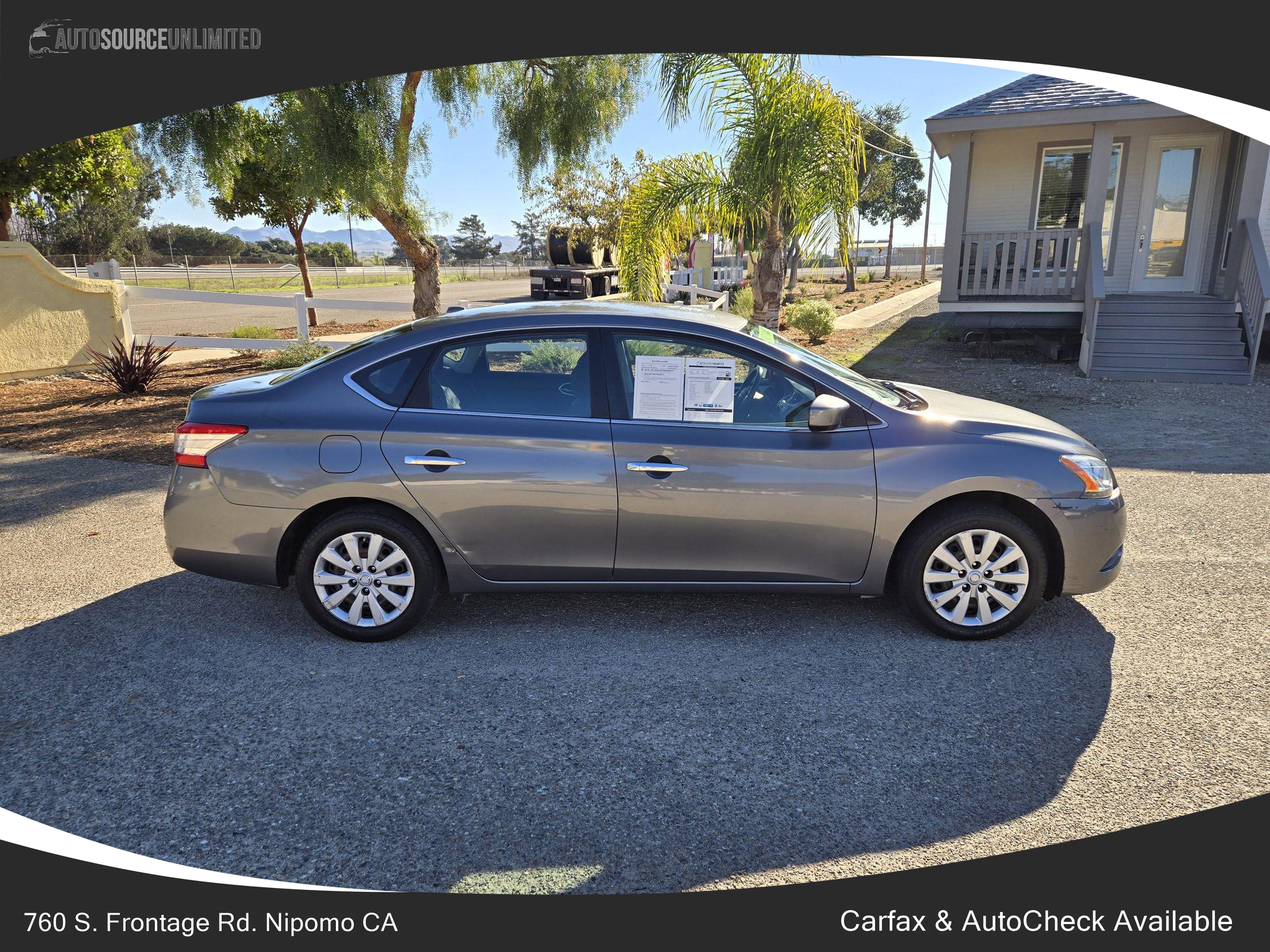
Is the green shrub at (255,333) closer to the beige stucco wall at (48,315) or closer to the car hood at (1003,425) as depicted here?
the beige stucco wall at (48,315)

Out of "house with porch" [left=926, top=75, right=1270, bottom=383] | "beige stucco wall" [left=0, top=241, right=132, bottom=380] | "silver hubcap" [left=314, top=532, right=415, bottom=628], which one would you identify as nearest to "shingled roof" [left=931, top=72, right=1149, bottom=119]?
"house with porch" [left=926, top=75, right=1270, bottom=383]

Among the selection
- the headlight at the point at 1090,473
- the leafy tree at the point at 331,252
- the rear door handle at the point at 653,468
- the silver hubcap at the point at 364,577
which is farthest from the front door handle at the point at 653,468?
the leafy tree at the point at 331,252

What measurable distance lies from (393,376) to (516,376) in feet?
2.04

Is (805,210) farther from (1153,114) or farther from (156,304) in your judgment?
(156,304)

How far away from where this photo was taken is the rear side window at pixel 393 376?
14.6ft

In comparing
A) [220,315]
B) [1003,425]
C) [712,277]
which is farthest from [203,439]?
[220,315]

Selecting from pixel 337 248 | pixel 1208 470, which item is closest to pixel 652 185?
pixel 1208 470

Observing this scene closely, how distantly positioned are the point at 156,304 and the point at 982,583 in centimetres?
3071

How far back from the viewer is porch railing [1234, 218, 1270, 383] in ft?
39.2

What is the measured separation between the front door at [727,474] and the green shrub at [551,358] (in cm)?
21

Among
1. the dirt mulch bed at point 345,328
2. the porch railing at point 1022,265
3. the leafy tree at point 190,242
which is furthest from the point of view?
the leafy tree at point 190,242

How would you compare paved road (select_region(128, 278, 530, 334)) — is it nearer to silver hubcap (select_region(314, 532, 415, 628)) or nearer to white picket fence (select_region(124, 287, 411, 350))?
white picket fence (select_region(124, 287, 411, 350))

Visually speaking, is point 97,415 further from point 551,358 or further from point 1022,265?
point 1022,265

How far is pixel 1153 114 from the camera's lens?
1324 cm
